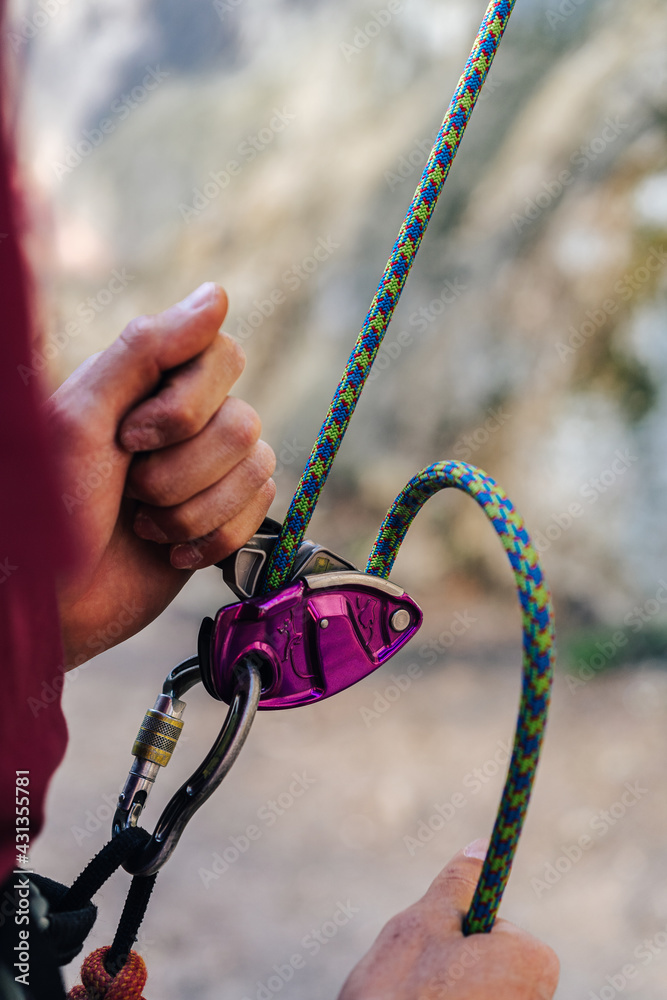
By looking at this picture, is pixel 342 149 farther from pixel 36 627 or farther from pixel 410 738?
pixel 36 627

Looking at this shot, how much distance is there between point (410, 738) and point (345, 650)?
5.77 feet

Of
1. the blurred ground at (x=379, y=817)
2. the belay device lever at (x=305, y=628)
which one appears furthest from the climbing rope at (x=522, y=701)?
the blurred ground at (x=379, y=817)

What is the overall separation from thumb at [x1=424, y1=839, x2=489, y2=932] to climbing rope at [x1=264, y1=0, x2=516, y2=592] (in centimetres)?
16

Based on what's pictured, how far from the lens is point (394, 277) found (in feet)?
1.52

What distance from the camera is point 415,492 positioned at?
451 millimetres

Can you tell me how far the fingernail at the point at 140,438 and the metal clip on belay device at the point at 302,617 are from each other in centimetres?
9

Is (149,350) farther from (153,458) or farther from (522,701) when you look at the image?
(522,701)

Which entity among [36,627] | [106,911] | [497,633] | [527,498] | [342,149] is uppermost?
[342,149]

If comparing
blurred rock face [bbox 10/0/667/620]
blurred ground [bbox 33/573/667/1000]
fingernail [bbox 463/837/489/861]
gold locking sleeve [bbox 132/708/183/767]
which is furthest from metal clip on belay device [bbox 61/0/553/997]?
blurred rock face [bbox 10/0/667/620]

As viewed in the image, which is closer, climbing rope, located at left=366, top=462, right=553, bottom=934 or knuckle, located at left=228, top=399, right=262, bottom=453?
climbing rope, located at left=366, top=462, right=553, bottom=934

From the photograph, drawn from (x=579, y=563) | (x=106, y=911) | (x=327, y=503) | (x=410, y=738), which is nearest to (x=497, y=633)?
(x=579, y=563)

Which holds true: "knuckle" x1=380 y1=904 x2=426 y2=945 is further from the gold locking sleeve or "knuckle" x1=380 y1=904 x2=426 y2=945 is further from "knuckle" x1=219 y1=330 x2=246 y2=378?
"knuckle" x1=219 y1=330 x2=246 y2=378

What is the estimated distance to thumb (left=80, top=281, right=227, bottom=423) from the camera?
42 cm

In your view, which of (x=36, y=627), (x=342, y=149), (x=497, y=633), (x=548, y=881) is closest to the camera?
(x=36, y=627)
